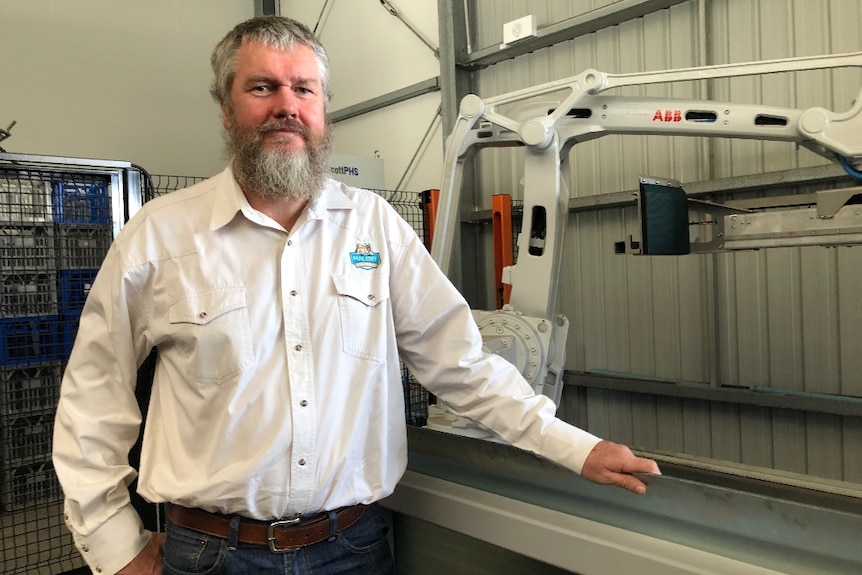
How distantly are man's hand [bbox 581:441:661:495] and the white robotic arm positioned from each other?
1.26 metres

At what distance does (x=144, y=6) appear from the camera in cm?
465

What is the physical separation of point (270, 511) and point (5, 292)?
1.55 meters

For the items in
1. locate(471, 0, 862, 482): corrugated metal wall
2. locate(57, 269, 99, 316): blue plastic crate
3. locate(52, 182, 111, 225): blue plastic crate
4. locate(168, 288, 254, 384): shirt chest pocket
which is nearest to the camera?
locate(168, 288, 254, 384): shirt chest pocket

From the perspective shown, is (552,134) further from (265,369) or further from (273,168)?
(265,369)

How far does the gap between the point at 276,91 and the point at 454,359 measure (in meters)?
0.65

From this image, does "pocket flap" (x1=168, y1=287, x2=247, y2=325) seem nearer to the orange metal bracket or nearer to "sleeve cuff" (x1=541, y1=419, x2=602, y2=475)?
"sleeve cuff" (x1=541, y1=419, x2=602, y2=475)

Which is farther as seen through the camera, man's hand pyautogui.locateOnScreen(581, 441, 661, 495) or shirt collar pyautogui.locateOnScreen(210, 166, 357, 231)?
shirt collar pyautogui.locateOnScreen(210, 166, 357, 231)

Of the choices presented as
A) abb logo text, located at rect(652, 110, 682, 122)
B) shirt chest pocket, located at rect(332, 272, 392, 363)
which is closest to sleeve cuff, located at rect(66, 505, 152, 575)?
shirt chest pocket, located at rect(332, 272, 392, 363)

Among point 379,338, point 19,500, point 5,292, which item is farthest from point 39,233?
point 379,338

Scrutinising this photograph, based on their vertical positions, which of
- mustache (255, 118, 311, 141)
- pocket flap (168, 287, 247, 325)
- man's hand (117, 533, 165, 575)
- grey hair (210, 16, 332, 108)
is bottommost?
man's hand (117, 533, 165, 575)

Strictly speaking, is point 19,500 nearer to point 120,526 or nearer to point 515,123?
point 120,526

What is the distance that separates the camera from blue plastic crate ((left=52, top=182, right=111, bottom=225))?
1.97 meters

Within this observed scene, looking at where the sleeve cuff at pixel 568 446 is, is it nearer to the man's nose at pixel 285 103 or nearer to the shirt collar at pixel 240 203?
the shirt collar at pixel 240 203

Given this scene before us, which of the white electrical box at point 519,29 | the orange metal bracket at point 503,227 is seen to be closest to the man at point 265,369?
the orange metal bracket at point 503,227
